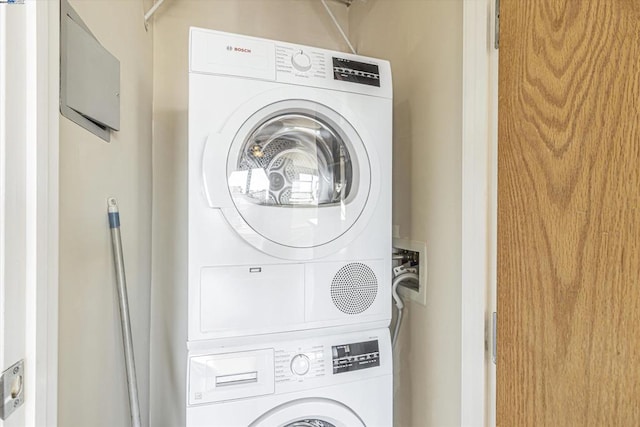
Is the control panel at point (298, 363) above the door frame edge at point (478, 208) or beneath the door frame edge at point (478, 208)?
beneath

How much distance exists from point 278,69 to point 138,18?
765 millimetres

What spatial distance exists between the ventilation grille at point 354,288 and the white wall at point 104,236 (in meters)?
0.75

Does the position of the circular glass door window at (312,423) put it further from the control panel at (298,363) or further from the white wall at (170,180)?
the white wall at (170,180)

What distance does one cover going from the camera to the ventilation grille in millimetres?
1219

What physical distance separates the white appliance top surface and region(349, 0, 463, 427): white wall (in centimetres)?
19

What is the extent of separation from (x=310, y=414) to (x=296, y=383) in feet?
0.37

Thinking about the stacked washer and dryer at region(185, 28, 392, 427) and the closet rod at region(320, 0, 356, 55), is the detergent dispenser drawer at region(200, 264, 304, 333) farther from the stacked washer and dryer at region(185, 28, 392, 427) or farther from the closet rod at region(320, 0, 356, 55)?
the closet rod at region(320, 0, 356, 55)

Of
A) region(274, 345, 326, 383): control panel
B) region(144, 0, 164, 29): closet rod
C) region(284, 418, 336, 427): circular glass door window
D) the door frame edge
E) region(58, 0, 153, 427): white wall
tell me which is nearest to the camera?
region(58, 0, 153, 427): white wall

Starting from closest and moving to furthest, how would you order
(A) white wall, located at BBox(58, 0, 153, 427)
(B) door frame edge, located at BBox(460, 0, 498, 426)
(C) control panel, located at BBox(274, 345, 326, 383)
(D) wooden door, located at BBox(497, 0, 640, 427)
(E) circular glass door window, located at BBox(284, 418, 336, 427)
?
(D) wooden door, located at BBox(497, 0, 640, 427) → (A) white wall, located at BBox(58, 0, 153, 427) → (B) door frame edge, located at BBox(460, 0, 498, 426) → (C) control panel, located at BBox(274, 345, 326, 383) → (E) circular glass door window, located at BBox(284, 418, 336, 427)

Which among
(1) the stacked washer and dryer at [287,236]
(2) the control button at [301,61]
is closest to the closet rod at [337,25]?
(1) the stacked washer and dryer at [287,236]

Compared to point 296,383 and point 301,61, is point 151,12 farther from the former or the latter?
point 296,383

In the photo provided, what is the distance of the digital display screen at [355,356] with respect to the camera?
1202 mm

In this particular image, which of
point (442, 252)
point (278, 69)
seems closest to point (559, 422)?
point (442, 252)

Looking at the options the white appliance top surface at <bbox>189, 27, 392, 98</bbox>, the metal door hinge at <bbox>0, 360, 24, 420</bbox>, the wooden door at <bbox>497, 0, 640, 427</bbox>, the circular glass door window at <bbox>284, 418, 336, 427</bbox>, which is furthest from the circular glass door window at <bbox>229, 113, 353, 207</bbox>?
the circular glass door window at <bbox>284, 418, 336, 427</bbox>
